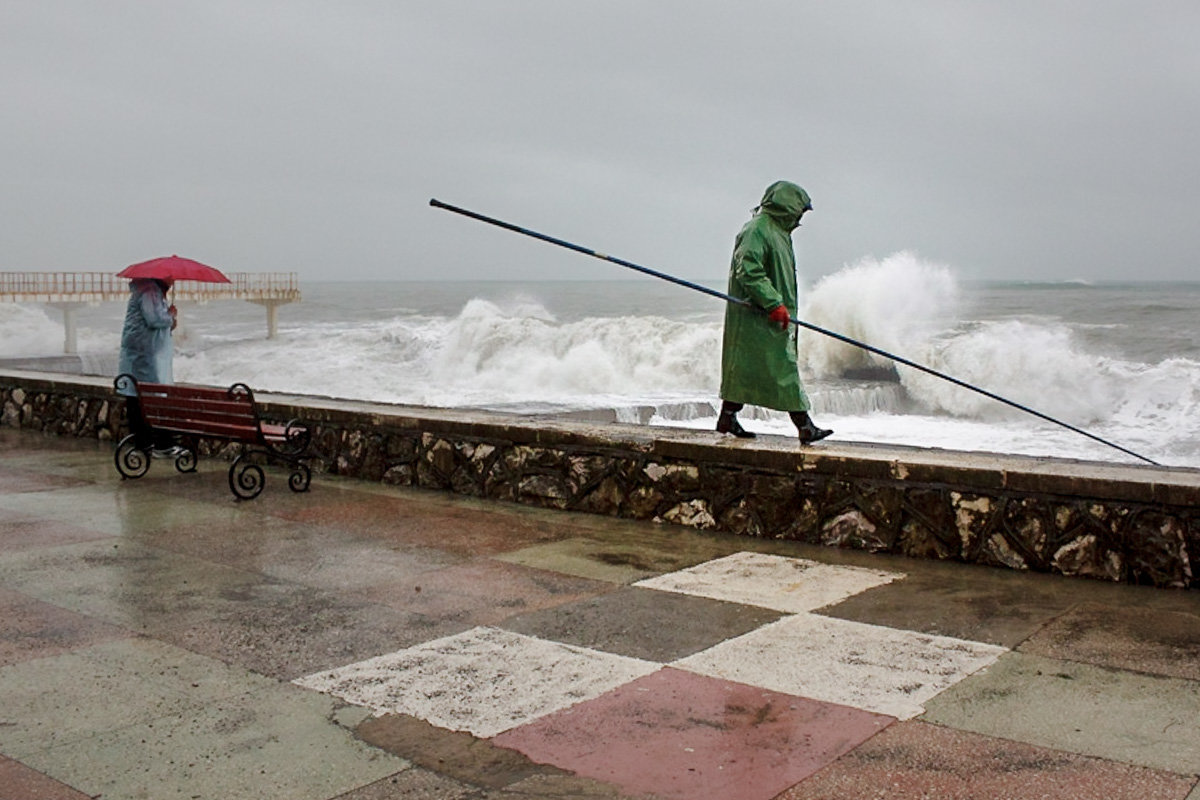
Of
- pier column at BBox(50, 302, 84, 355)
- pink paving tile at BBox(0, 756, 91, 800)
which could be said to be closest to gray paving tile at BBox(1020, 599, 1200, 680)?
pink paving tile at BBox(0, 756, 91, 800)

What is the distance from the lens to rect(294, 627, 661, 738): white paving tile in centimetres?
375

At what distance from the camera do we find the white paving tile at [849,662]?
3904 millimetres

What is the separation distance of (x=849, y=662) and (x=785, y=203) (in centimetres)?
318

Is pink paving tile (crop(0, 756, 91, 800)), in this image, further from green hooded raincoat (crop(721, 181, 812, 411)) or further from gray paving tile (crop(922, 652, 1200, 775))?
green hooded raincoat (crop(721, 181, 812, 411))

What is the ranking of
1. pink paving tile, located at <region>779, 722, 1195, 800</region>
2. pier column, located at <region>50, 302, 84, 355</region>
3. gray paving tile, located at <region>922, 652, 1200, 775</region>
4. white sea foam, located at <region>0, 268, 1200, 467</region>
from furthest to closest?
pier column, located at <region>50, 302, 84, 355</region>, white sea foam, located at <region>0, 268, 1200, 467</region>, gray paving tile, located at <region>922, 652, 1200, 775</region>, pink paving tile, located at <region>779, 722, 1195, 800</region>

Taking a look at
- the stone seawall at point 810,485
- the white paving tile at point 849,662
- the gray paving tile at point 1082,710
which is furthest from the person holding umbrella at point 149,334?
the gray paving tile at point 1082,710

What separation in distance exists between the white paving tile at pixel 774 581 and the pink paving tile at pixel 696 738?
116 cm

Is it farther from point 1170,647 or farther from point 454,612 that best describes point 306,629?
point 1170,647

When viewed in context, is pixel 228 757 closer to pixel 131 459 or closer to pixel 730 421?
pixel 730 421

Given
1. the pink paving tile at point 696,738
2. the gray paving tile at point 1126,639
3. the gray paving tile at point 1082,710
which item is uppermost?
the gray paving tile at point 1126,639

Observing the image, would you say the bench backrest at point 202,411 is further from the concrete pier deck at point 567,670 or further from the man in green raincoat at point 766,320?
the man in green raincoat at point 766,320

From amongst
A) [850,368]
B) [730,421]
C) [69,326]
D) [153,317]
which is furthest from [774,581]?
[69,326]

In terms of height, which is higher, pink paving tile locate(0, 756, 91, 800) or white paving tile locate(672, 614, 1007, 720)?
white paving tile locate(672, 614, 1007, 720)

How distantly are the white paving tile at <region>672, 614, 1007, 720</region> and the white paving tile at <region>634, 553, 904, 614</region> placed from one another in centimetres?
37
